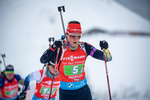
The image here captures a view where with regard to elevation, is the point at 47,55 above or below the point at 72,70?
above

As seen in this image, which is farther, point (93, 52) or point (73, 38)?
point (93, 52)

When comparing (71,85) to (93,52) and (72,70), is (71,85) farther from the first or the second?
(93,52)

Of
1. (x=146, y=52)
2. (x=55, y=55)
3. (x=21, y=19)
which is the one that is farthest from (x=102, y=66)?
(x=55, y=55)

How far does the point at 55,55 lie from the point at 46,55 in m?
0.15

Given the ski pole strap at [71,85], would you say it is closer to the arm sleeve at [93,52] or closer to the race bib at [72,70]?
the race bib at [72,70]

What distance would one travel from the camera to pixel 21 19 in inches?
324

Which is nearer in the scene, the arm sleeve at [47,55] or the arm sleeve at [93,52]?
the arm sleeve at [47,55]

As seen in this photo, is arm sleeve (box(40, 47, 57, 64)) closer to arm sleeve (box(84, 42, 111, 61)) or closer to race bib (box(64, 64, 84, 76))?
race bib (box(64, 64, 84, 76))

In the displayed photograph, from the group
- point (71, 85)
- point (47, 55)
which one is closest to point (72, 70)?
point (71, 85)

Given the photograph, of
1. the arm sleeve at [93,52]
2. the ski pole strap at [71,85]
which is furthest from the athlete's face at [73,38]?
the ski pole strap at [71,85]

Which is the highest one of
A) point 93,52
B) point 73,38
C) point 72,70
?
point 73,38

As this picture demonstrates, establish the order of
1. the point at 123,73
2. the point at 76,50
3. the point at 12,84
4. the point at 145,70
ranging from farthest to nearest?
the point at 123,73 → the point at 145,70 → the point at 12,84 → the point at 76,50

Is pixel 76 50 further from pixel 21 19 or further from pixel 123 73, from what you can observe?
pixel 21 19

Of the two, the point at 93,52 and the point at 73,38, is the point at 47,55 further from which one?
the point at 93,52
